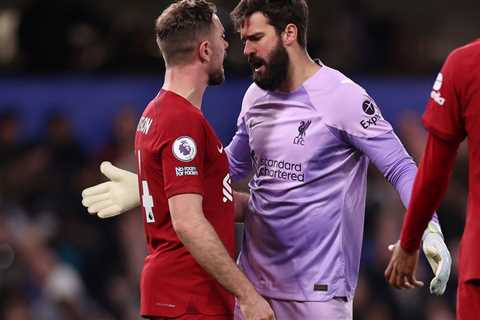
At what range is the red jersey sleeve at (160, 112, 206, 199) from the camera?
4.29 metres

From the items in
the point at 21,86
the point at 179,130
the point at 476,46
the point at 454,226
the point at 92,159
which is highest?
the point at 476,46

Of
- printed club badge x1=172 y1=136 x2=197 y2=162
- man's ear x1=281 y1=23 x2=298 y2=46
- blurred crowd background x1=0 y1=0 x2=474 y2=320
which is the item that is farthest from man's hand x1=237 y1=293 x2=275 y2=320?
blurred crowd background x1=0 y1=0 x2=474 y2=320

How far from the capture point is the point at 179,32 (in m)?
4.55

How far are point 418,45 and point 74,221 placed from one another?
3.17m

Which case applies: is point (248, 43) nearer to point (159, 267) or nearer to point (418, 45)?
point (159, 267)

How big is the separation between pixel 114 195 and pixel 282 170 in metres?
0.75

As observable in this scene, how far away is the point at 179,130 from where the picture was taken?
14.3 feet

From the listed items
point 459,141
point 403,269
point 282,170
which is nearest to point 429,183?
point 459,141

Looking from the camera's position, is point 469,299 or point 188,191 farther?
point 188,191

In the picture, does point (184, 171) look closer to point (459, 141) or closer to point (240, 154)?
point (240, 154)

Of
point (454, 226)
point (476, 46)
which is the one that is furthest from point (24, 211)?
point (476, 46)

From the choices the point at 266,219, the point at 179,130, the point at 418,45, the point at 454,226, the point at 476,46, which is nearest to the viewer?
the point at 476,46

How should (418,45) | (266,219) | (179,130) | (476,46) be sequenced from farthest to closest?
(418,45)
(266,219)
(179,130)
(476,46)

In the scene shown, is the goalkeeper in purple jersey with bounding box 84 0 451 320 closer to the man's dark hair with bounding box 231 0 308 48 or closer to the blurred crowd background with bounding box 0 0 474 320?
the man's dark hair with bounding box 231 0 308 48
